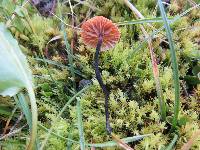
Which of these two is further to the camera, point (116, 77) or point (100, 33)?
point (116, 77)

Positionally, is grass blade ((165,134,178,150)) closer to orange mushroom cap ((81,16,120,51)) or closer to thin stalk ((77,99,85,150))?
thin stalk ((77,99,85,150))

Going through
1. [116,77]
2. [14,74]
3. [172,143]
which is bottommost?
[172,143]

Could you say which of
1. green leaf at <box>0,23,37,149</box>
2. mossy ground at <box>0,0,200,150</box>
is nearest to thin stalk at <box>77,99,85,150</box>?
mossy ground at <box>0,0,200,150</box>

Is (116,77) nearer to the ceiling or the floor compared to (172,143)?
nearer to the ceiling

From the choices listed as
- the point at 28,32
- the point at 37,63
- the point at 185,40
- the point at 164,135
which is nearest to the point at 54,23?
the point at 28,32

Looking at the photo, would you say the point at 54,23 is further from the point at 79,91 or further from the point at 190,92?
the point at 190,92

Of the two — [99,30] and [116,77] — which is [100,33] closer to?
[99,30]

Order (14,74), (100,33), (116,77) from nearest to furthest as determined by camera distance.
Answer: (14,74) → (100,33) → (116,77)

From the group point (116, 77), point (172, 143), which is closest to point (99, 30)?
point (116, 77)
